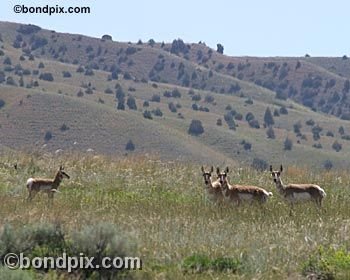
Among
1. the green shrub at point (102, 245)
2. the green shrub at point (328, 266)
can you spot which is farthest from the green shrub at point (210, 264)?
the green shrub at point (328, 266)

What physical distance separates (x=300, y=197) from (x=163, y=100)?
11841 centimetres

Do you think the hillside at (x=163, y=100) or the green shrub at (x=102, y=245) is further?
the hillside at (x=163, y=100)

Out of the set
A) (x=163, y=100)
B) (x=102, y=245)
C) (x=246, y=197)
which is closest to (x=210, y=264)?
(x=102, y=245)

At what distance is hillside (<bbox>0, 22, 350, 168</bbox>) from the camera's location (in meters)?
95.1

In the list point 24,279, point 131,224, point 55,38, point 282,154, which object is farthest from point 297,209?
point 55,38

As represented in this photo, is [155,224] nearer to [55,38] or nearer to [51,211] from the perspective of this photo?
[51,211]

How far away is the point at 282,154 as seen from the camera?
330ft

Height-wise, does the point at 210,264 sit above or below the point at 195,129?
above

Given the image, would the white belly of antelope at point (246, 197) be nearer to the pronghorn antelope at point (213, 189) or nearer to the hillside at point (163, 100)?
the pronghorn antelope at point (213, 189)

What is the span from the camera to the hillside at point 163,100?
95.1 meters

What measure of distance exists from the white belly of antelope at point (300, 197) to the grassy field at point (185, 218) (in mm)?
280

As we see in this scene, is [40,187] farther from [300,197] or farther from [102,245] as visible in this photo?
[102,245]

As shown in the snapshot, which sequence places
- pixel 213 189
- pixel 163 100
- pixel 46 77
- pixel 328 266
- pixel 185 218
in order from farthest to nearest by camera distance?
pixel 163 100 → pixel 46 77 → pixel 213 189 → pixel 185 218 → pixel 328 266

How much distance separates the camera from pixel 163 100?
134625 millimetres
